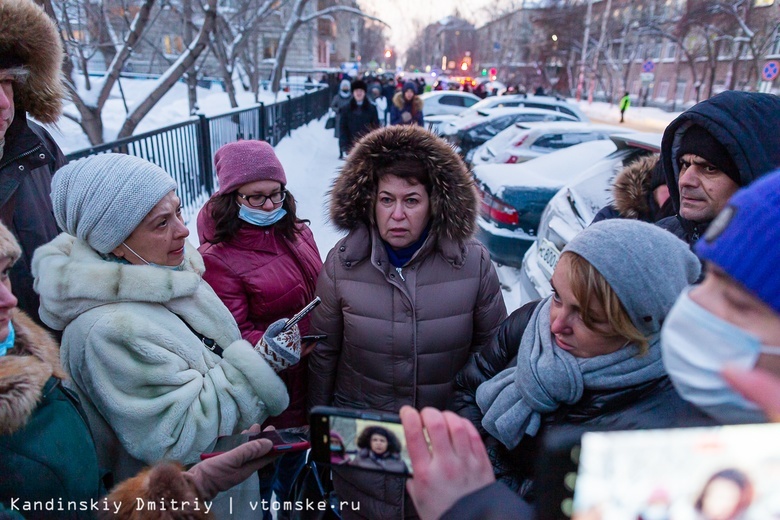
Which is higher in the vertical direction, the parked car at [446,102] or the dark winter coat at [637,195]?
the parked car at [446,102]

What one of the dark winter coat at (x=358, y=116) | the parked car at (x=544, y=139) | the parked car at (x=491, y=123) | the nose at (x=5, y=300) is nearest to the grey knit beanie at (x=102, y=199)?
the nose at (x=5, y=300)

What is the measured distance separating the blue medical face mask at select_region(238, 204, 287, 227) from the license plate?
2.04 m

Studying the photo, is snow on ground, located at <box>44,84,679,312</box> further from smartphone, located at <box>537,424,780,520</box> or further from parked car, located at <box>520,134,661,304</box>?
smartphone, located at <box>537,424,780,520</box>

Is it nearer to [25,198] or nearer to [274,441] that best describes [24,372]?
[274,441]

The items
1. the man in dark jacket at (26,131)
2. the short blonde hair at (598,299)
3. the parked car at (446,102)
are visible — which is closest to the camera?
the short blonde hair at (598,299)

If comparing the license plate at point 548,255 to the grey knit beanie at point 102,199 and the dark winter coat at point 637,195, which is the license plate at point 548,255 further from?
the grey knit beanie at point 102,199

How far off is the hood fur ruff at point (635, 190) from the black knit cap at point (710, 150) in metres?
0.92

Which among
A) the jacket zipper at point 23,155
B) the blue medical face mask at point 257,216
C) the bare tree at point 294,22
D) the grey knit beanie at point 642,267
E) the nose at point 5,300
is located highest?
the bare tree at point 294,22

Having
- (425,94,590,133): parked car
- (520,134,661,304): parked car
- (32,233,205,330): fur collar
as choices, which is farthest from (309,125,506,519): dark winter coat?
(425,94,590,133): parked car

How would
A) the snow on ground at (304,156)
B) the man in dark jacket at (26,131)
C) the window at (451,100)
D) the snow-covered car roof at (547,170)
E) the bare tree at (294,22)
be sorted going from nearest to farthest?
1. the man in dark jacket at (26,131)
2. the snow-covered car roof at (547,170)
3. the snow on ground at (304,156)
4. the window at (451,100)
5. the bare tree at (294,22)

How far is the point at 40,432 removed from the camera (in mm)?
1163

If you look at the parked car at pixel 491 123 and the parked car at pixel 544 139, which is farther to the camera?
the parked car at pixel 491 123

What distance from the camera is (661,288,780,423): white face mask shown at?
690 mm

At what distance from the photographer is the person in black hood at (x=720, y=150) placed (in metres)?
1.83
